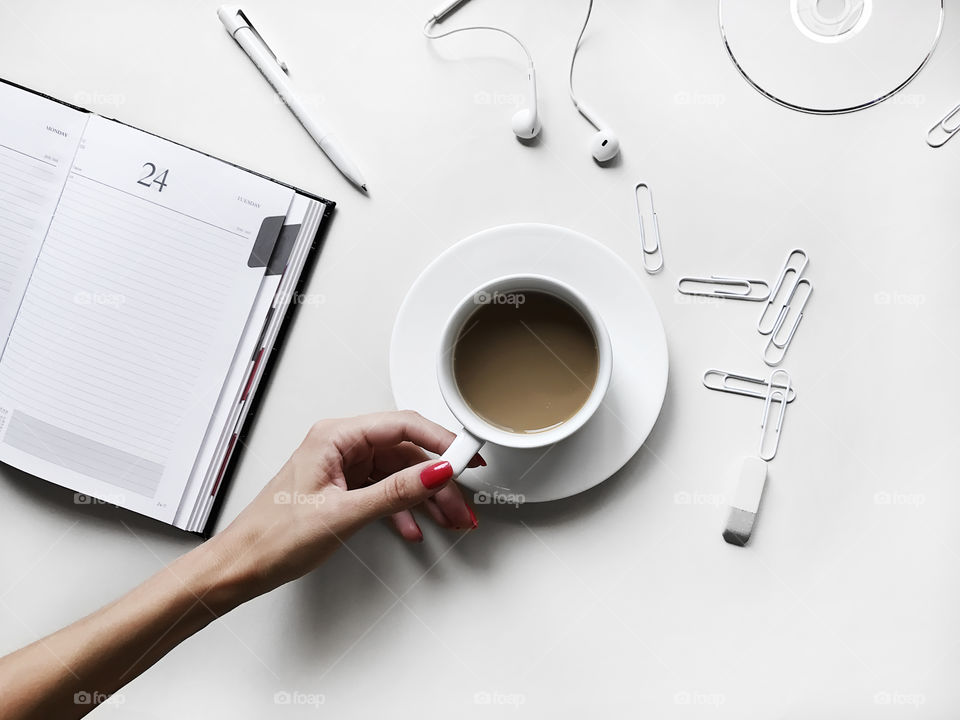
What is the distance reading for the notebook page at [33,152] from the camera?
3.30 ft

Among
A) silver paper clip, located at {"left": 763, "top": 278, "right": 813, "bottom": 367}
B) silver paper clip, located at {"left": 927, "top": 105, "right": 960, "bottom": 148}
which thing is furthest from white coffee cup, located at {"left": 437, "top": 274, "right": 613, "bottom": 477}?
silver paper clip, located at {"left": 927, "top": 105, "right": 960, "bottom": 148}

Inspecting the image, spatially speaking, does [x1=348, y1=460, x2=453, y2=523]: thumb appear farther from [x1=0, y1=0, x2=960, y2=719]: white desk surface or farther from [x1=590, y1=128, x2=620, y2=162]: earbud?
[x1=590, y1=128, x2=620, y2=162]: earbud

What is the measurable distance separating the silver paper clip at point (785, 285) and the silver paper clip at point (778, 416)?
0.23ft

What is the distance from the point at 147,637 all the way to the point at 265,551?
206 millimetres

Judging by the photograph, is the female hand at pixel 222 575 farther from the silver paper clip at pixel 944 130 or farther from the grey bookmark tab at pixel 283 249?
the silver paper clip at pixel 944 130

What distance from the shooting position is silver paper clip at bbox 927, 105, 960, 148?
101 centimetres

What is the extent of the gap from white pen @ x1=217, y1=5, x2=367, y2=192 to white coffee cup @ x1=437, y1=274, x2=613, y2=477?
0.32 meters

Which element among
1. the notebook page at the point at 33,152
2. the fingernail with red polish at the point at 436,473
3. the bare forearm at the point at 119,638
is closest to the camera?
the fingernail with red polish at the point at 436,473

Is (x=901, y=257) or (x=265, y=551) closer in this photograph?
(x=265, y=551)

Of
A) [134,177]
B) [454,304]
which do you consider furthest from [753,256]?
[134,177]

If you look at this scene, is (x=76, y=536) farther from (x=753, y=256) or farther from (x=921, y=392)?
(x=921, y=392)

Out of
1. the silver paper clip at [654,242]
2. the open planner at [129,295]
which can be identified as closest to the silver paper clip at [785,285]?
the silver paper clip at [654,242]

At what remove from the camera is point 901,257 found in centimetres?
102

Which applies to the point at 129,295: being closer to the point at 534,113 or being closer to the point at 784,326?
the point at 534,113
